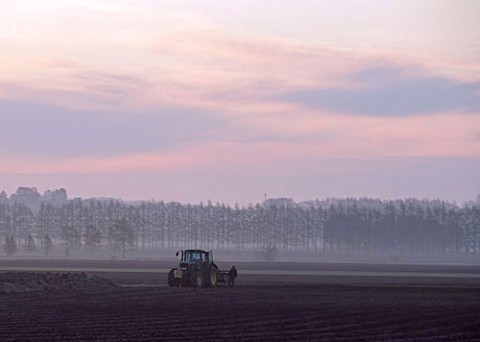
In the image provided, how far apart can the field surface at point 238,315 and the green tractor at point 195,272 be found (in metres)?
2.79

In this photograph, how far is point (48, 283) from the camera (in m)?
56.0

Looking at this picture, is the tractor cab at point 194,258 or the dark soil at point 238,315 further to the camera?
the tractor cab at point 194,258

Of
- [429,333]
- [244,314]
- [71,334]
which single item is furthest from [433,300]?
[71,334]

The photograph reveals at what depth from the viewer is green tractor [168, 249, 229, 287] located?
5731 centimetres

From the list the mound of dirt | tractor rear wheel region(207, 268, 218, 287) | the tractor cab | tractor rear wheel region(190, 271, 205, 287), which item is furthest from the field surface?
tractor rear wheel region(207, 268, 218, 287)

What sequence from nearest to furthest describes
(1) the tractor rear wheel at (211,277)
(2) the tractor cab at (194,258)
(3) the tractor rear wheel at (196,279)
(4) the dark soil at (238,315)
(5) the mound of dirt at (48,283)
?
(4) the dark soil at (238,315) < (5) the mound of dirt at (48,283) < (3) the tractor rear wheel at (196,279) < (2) the tractor cab at (194,258) < (1) the tractor rear wheel at (211,277)

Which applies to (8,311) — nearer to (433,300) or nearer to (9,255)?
(433,300)

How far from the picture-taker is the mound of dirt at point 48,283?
53.9 metres

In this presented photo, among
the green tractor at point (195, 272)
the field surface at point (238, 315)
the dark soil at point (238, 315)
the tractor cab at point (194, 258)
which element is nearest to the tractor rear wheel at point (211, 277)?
the green tractor at point (195, 272)

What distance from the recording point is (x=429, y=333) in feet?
104

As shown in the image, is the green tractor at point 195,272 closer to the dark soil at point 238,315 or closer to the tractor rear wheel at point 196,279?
the tractor rear wheel at point 196,279

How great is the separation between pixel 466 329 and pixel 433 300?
1387 centimetres

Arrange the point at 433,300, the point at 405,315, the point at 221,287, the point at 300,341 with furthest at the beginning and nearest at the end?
the point at 221,287 < the point at 433,300 < the point at 405,315 < the point at 300,341

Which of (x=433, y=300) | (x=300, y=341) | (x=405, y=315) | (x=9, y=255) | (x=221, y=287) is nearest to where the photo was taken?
(x=300, y=341)
